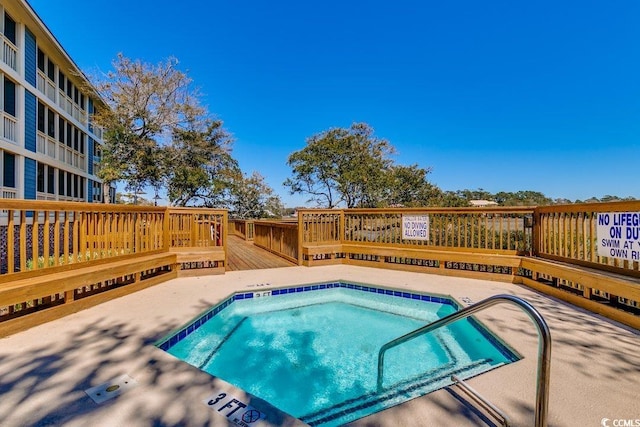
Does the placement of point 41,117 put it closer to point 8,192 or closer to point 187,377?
point 8,192

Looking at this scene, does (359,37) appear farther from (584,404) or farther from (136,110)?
(584,404)

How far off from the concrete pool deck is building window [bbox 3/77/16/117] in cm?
1011

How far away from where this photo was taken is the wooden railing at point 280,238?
720 centimetres

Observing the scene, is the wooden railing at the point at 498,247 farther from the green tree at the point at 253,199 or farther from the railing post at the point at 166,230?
the green tree at the point at 253,199

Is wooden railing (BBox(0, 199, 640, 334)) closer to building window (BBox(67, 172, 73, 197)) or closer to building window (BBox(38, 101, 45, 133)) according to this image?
building window (BBox(38, 101, 45, 133))

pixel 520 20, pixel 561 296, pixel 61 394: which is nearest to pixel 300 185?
pixel 520 20

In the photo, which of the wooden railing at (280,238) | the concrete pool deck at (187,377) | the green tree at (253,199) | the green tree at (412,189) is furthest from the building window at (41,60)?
the green tree at (412,189)

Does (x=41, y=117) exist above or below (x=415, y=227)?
above

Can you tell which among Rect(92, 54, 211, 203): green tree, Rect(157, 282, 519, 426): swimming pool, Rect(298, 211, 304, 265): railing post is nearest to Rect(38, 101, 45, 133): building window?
Rect(92, 54, 211, 203): green tree

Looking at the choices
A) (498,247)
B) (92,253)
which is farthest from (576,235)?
(92,253)

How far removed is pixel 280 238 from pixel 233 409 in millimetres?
6703

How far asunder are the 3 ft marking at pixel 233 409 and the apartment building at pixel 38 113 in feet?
37.6

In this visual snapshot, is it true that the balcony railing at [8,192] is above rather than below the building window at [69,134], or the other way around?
below

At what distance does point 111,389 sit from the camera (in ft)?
6.28
